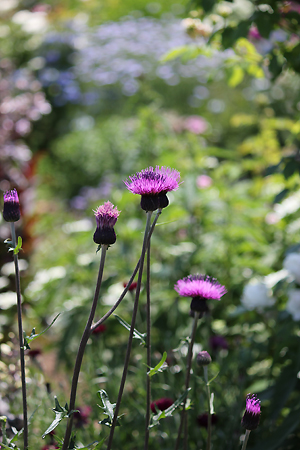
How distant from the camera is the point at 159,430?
4.58 feet

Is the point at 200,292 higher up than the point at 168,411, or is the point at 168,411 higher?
the point at 200,292

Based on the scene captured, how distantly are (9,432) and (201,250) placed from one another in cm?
109

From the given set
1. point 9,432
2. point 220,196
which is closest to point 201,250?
point 220,196

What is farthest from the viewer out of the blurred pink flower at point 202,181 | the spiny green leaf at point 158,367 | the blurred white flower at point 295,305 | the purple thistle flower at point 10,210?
the blurred pink flower at point 202,181

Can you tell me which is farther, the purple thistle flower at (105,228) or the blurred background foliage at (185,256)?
the blurred background foliage at (185,256)

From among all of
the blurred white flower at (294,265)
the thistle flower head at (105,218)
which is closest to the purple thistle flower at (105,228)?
the thistle flower head at (105,218)

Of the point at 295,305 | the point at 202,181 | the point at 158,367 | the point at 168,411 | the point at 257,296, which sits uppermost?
the point at 158,367

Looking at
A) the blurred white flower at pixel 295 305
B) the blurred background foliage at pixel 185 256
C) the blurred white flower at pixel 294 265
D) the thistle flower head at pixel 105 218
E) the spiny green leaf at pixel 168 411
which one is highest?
the thistle flower head at pixel 105 218

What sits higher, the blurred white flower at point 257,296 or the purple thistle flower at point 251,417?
the purple thistle flower at point 251,417

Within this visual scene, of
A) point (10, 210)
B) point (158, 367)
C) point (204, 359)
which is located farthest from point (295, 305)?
point (10, 210)

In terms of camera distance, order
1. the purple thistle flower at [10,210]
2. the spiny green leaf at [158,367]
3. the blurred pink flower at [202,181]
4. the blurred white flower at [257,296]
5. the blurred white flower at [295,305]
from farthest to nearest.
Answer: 1. the blurred pink flower at [202,181]
2. the blurred white flower at [257,296]
3. the blurred white flower at [295,305]
4. the purple thistle flower at [10,210]
5. the spiny green leaf at [158,367]

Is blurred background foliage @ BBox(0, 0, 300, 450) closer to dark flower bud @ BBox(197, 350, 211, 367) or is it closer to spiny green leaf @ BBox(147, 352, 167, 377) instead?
dark flower bud @ BBox(197, 350, 211, 367)

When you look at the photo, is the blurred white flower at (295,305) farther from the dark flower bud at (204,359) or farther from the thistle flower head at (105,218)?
the thistle flower head at (105,218)

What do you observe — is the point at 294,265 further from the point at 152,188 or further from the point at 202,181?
the point at 202,181
